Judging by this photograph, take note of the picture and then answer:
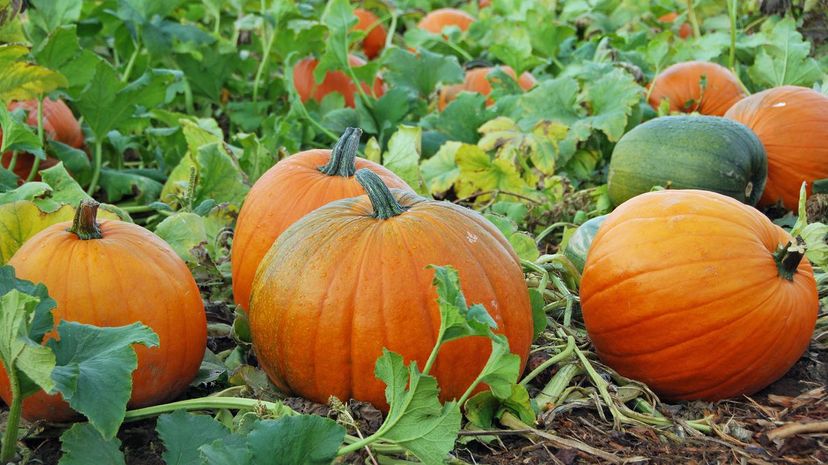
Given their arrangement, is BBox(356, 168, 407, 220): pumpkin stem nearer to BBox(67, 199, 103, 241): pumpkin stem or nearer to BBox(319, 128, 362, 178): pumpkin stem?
BBox(319, 128, 362, 178): pumpkin stem

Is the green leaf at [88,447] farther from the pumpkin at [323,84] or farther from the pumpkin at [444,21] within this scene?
the pumpkin at [444,21]

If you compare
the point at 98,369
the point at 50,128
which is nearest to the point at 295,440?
the point at 98,369

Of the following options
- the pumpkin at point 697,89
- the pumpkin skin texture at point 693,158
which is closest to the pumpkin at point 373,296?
the pumpkin skin texture at point 693,158

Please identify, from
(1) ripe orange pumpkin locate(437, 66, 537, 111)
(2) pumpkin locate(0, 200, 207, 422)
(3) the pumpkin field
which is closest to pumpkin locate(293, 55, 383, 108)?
(1) ripe orange pumpkin locate(437, 66, 537, 111)

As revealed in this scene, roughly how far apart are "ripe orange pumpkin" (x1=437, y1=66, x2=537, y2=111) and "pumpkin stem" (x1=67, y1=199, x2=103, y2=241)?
3239 millimetres

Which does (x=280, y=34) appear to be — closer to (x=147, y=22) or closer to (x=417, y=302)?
(x=147, y=22)

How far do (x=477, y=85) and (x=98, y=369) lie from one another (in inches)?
155

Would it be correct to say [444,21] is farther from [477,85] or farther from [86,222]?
[86,222]

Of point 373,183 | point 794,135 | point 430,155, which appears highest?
point 373,183

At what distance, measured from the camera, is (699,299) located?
241 centimetres

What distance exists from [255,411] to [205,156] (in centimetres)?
161

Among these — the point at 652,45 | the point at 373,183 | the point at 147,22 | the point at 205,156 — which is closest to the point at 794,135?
the point at 652,45

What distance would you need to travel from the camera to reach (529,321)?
2420 mm

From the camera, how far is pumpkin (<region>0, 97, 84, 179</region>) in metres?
3.98
